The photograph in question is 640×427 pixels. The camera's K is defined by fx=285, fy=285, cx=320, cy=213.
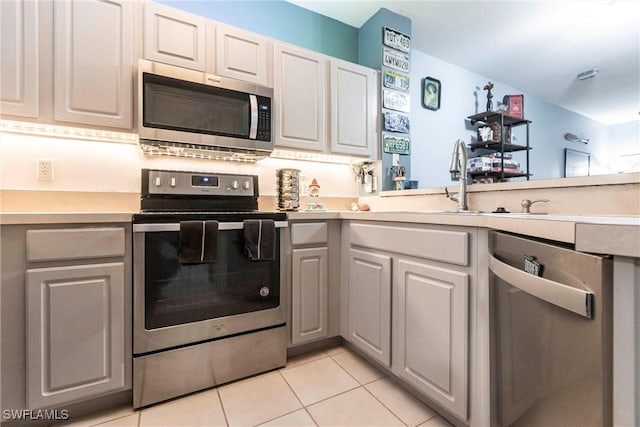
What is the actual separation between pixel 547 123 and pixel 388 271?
4.69m

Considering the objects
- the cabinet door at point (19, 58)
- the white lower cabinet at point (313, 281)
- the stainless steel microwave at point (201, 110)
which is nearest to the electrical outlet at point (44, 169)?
the cabinet door at point (19, 58)

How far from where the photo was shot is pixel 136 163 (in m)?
1.79

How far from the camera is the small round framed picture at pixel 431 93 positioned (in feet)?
9.93

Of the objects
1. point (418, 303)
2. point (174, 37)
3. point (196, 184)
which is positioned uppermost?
point (174, 37)

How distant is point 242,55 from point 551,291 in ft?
6.45

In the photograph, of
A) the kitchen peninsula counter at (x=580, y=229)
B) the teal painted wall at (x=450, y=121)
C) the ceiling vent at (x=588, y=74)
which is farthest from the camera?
the ceiling vent at (x=588, y=74)

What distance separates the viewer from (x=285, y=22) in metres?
2.28

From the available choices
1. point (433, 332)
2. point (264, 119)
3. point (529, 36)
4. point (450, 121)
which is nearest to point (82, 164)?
point (264, 119)

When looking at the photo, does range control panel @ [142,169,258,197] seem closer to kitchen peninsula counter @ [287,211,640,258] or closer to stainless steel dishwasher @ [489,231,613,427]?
kitchen peninsula counter @ [287,211,640,258]

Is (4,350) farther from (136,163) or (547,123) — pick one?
(547,123)

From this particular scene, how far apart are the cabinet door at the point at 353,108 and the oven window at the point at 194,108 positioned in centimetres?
72

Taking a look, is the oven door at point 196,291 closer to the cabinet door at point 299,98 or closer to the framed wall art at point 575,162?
the cabinet door at point 299,98

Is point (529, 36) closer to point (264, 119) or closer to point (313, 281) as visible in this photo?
point (264, 119)

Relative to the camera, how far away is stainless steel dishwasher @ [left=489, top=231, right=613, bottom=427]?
54cm
